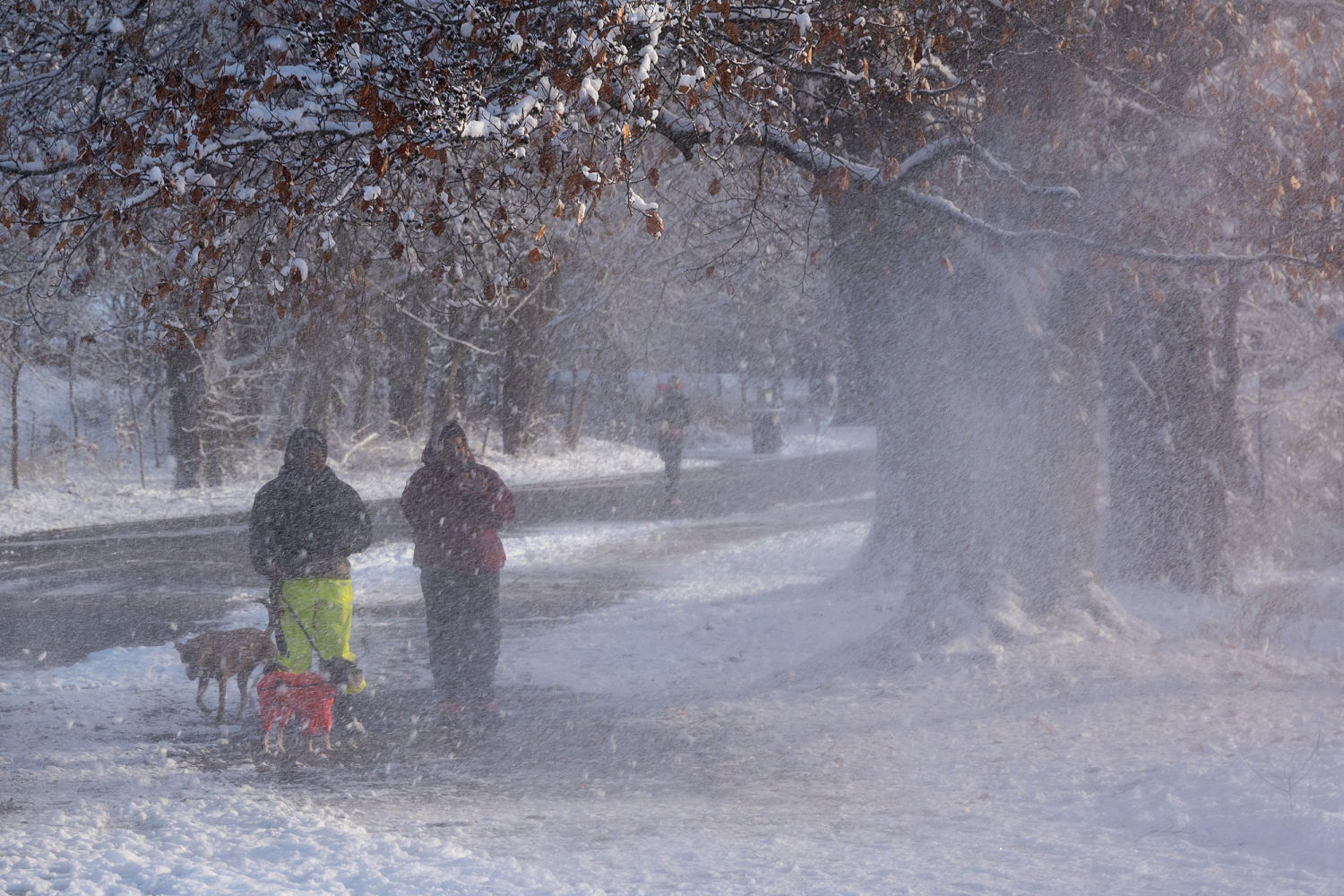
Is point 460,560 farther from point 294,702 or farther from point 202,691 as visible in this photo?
point 202,691

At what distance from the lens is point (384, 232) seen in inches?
328

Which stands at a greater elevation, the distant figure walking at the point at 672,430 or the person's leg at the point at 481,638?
the distant figure walking at the point at 672,430

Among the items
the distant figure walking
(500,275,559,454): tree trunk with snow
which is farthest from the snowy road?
(500,275,559,454): tree trunk with snow

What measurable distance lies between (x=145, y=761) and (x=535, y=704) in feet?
7.99

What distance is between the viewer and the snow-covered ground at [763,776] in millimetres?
4887

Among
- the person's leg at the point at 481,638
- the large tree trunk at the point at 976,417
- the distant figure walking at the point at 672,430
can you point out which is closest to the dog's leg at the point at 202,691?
the person's leg at the point at 481,638

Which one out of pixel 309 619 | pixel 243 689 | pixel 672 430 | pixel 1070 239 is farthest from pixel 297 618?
pixel 672 430

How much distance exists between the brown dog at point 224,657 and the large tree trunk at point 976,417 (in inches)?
171

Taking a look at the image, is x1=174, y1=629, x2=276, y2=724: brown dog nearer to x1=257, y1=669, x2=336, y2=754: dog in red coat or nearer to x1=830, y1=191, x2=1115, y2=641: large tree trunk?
x1=257, y1=669, x2=336, y2=754: dog in red coat

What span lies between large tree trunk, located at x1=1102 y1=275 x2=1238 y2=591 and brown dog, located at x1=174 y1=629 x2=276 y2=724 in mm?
7655

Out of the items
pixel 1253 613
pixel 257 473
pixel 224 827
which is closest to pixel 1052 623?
pixel 1253 613

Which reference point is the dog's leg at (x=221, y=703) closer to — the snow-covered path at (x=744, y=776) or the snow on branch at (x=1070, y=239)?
the snow-covered path at (x=744, y=776)

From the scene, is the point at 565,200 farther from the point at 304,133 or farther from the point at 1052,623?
the point at 1052,623

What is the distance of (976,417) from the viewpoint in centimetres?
874
